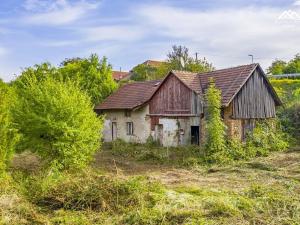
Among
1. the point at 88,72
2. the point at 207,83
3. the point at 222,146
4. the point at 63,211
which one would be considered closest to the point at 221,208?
the point at 63,211

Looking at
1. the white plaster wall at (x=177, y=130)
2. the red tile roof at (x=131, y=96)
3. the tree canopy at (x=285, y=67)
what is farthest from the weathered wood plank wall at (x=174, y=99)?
the tree canopy at (x=285, y=67)

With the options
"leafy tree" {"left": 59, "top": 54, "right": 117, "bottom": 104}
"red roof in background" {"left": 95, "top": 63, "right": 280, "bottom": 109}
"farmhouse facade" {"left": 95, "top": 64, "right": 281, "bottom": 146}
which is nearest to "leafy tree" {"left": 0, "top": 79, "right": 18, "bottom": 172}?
"farmhouse facade" {"left": 95, "top": 64, "right": 281, "bottom": 146}

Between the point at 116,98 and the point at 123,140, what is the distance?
4.19 metres

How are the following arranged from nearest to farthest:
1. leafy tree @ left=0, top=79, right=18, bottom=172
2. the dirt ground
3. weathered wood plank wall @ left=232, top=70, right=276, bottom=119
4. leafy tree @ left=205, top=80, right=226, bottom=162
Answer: leafy tree @ left=0, top=79, right=18, bottom=172
the dirt ground
leafy tree @ left=205, top=80, right=226, bottom=162
weathered wood plank wall @ left=232, top=70, right=276, bottom=119

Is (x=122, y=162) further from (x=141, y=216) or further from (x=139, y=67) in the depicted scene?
(x=139, y=67)

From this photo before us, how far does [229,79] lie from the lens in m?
22.7

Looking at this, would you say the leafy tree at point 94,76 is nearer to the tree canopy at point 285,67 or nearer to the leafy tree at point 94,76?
the leafy tree at point 94,76

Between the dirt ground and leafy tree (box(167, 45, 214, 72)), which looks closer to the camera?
the dirt ground

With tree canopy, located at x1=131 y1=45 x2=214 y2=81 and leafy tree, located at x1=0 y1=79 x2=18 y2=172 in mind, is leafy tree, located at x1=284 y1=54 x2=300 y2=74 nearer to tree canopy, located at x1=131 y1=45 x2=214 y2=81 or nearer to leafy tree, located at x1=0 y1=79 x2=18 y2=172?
tree canopy, located at x1=131 y1=45 x2=214 y2=81

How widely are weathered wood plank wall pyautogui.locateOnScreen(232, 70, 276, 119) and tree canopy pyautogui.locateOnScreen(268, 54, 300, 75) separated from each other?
97.2 feet

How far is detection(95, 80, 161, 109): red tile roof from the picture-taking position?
89.2 ft

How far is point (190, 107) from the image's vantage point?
22.5 m

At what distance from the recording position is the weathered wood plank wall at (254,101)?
72.4ft

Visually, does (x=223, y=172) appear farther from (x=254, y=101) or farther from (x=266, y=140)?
(x=254, y=101)
